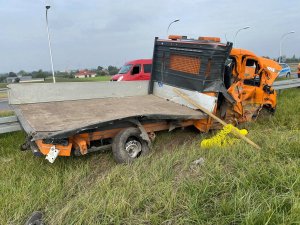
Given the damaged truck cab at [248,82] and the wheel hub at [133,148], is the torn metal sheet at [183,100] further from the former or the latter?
the wheel hub at [133,148]

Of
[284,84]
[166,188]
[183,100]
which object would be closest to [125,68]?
[284,84]

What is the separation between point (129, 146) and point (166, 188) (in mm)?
1809

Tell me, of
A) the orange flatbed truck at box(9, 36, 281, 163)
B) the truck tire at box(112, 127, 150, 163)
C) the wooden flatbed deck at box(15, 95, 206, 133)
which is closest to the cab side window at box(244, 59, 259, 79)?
the orange flatbed truck at box(9, 36, 281, 163)

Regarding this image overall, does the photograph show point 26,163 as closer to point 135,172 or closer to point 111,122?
point 111,122

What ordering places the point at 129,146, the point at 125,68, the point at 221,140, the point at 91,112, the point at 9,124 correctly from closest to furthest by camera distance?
the point at 129,146 → the point at 221,140 → the point at 91,112 → the point at 9,124 → the point at 125,68

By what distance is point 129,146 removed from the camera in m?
5.34

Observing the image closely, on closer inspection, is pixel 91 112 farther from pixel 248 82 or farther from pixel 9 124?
pixel 248 82

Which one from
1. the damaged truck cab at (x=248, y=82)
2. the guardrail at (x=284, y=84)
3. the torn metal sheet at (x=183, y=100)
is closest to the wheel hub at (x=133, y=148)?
the torn metal sheet at (x=183, y=100)

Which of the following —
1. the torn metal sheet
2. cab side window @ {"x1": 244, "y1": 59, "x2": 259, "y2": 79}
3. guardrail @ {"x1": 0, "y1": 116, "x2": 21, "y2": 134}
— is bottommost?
guardrail @ {"x1": 0, "y1": 116, "x2": 21, "y2": 134}

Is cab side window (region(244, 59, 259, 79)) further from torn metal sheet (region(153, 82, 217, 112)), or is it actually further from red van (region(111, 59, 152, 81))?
red van (region(111, 59, 152, 81))

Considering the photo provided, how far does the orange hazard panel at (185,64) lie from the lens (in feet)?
23.1

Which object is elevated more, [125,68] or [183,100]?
[183,100]

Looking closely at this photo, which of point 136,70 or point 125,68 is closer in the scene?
point 136,70

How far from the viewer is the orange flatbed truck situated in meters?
4.88
